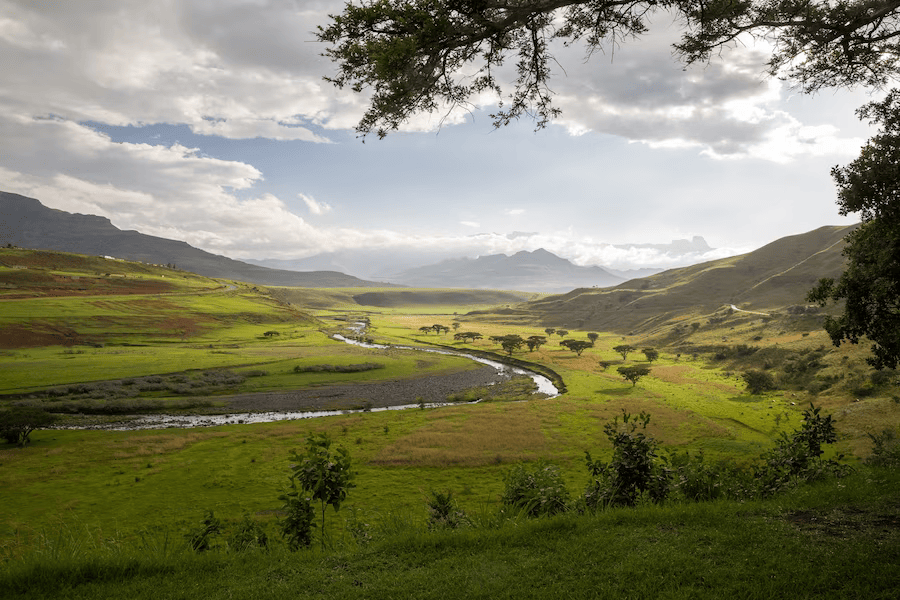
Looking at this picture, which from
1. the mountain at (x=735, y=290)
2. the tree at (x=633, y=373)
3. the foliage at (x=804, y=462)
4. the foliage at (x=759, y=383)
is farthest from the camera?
the mountain at (x=735, y=290)

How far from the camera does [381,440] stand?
137 feet

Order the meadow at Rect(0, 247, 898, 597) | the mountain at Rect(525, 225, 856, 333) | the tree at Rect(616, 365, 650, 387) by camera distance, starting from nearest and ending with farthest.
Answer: the meadow at Rect(0, 247, 898, 597), the tree at Rect(616, 365, 650, 387), the mountain at Rect(525, 225, 856, 333)

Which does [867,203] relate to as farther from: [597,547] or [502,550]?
[502,550]

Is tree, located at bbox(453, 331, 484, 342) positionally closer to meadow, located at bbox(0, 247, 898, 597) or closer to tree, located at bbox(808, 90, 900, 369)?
meadow, located at bbox(0, 247, 898, 597)

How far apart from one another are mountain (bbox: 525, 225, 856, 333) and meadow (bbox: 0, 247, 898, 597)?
49.3 m

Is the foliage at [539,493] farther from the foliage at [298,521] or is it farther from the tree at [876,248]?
the tree at [876,248]

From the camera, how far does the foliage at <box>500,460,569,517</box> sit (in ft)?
38.8

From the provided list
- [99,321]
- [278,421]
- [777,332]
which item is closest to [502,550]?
[278,421]

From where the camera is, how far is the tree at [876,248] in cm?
1439

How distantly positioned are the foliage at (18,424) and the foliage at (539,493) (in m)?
49.4

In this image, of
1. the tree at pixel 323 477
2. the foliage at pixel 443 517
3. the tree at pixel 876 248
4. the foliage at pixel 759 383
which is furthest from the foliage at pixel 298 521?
the foliage at pixel 759 383

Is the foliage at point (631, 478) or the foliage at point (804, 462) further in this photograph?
the foliage at point (804, 462)

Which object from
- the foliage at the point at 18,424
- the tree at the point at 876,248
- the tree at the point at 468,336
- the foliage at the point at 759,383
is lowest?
the foliage at the point at 18,424

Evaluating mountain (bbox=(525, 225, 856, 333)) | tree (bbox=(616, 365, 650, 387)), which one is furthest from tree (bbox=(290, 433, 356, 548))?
mountain (bbox=(525, 225, 856, 333))
